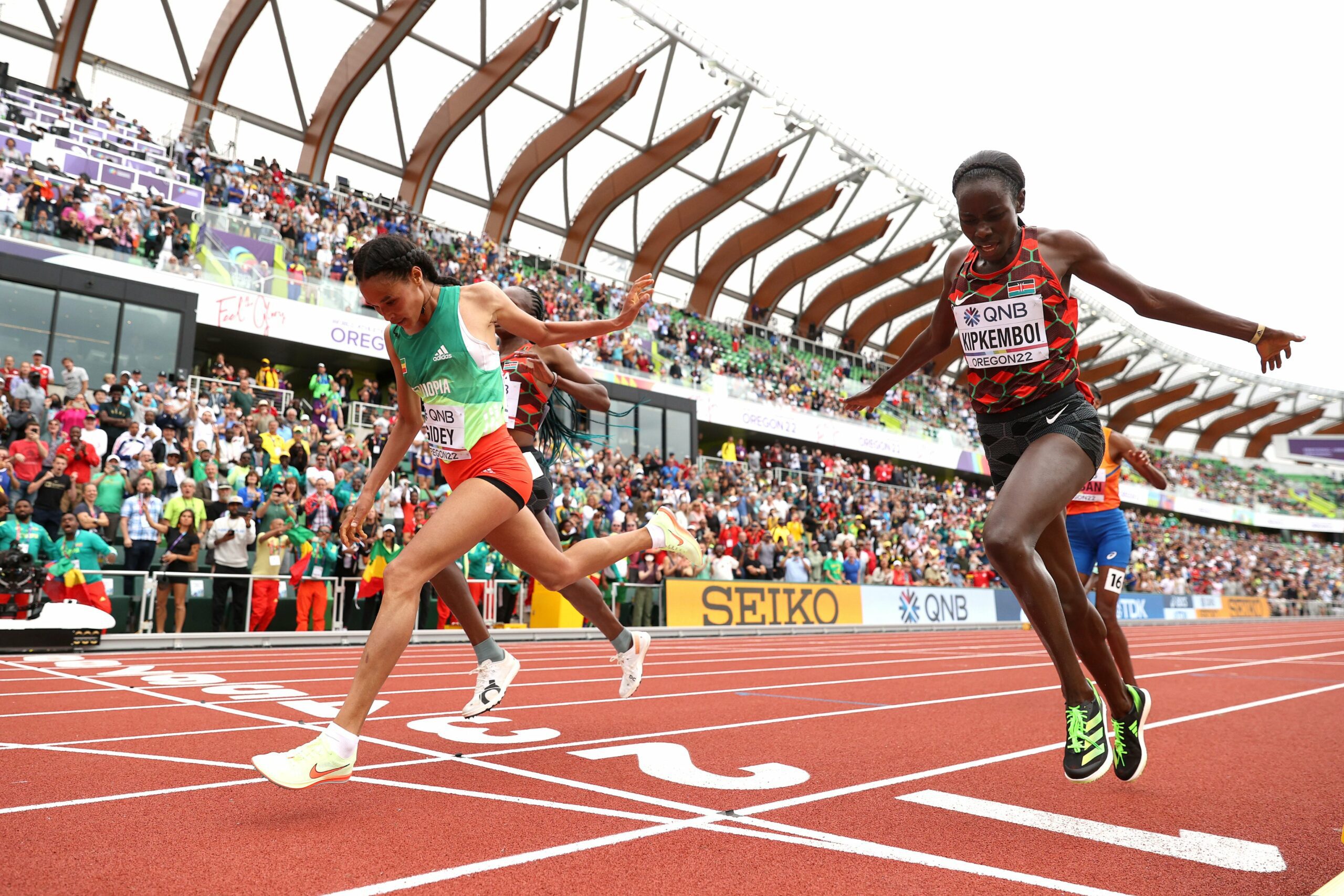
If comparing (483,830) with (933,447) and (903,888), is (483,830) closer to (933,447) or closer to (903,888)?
(903,888)

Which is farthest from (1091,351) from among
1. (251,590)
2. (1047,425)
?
(1047,425)

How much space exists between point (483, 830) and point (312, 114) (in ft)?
97.9

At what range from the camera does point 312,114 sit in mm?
28375

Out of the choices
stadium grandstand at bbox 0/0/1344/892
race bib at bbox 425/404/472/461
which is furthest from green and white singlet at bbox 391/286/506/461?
stadium grandstand at bbox 0/0/1344/892

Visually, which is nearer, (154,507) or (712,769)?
(712,769)

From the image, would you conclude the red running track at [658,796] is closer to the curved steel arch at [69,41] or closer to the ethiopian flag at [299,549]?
the ethiopian flag at [299,549]

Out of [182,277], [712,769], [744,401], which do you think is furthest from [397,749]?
[744,401]

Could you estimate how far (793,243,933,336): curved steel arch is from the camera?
132ft

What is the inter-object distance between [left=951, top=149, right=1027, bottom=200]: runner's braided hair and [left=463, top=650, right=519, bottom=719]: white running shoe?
2965mm

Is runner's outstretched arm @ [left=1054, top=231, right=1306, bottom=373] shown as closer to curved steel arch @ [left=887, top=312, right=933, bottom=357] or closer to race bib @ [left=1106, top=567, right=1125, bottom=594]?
race bib @ [left=1106, top=567, right=1125, bottom=594]

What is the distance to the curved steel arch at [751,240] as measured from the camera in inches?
1395

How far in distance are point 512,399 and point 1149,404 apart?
61.3 meters

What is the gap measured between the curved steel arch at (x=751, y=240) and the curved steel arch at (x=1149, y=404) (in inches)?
1201

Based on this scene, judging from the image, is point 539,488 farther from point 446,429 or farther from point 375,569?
point 375,569
